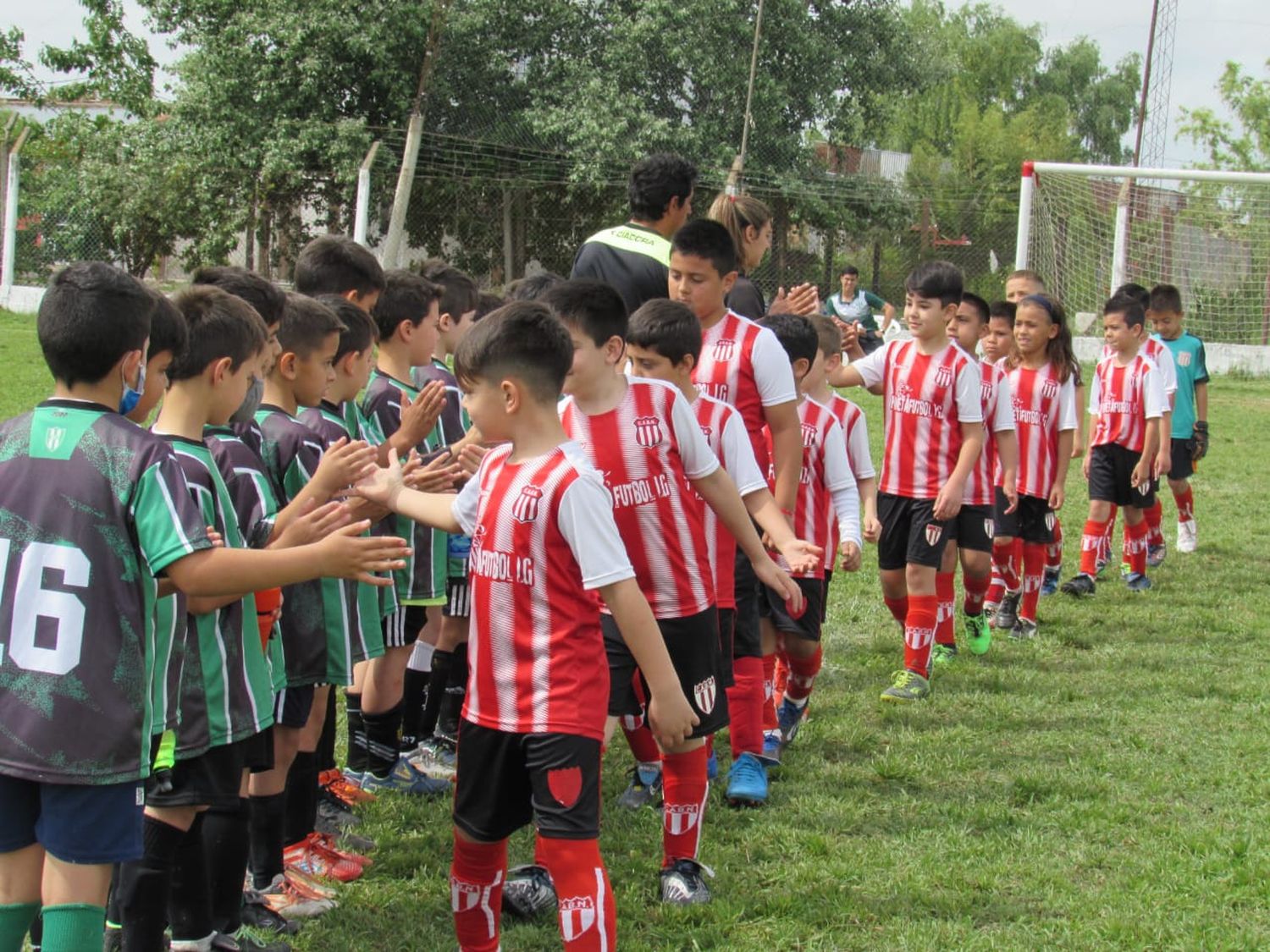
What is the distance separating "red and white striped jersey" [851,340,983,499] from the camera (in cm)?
644

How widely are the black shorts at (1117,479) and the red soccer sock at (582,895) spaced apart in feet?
22.6

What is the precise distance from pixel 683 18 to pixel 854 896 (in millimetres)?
24160

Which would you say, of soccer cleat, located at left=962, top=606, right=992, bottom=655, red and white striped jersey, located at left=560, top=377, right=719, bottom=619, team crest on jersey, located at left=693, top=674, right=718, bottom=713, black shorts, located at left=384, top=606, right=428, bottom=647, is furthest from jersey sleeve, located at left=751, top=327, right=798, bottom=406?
soccer cleat, located at left=962, top=606, right=992, bottom=655

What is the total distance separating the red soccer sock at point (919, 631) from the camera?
634 centimetres

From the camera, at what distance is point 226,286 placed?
3678mm

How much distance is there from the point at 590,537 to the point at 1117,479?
6959 mm

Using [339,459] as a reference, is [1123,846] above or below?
below

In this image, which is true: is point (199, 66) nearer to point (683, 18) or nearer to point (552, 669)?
point (683, 18)

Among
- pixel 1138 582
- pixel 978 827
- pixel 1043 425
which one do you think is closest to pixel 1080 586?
pixel 1138 582

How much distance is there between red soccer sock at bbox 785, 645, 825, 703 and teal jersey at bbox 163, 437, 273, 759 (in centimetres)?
277

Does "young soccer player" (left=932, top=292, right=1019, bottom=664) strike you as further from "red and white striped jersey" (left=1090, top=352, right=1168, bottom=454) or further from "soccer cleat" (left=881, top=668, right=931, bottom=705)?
"red and white striped jersey" (left=1090, top=352, right=1168, bottom=454)

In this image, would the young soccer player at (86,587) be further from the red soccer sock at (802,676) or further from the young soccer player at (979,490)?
the young soccer player at (979,490)

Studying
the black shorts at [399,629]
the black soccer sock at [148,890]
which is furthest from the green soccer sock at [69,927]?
the black shorts at [399,629]

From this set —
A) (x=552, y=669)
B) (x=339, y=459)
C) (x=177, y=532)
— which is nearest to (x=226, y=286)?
(x=339, y=459)
